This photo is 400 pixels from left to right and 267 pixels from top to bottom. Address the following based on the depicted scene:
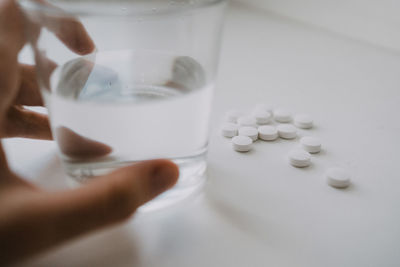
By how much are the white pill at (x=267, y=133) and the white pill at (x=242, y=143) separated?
27mm

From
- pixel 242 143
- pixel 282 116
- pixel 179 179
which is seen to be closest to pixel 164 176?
pixel 179 179

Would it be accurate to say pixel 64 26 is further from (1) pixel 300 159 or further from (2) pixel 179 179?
(1) pixel 300 159

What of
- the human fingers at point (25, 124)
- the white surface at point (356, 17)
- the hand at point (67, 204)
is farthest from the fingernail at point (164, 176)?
the white surface at point (356, 17)

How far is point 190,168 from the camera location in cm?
47

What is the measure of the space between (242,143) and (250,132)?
34 millimetres

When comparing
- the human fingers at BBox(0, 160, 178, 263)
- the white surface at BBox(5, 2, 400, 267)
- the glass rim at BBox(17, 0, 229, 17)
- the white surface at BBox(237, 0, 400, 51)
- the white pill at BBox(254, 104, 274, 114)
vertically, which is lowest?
the white surface at BBox(5, 2, 400, 267)

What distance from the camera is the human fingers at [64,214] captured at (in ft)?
1.18

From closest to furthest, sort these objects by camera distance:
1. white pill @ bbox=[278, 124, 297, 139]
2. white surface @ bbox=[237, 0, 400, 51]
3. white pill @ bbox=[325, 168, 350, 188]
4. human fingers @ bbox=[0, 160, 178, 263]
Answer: human fingers @ bbox=[0, 160, 178, 263] → white pill @ bbox=[325, 168, 350, 188] → white pill @ bbox=[278, 124, 297, 139] → white surface @ bbox=[237, 0, 400, 51]

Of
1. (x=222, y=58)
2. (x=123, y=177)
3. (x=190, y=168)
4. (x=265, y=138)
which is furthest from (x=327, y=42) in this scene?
(x=123, y=177)

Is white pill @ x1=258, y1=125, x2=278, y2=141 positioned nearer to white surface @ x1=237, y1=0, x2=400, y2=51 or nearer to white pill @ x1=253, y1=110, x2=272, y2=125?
white pill @ x1=253, y1=110, x2=272, y2=125

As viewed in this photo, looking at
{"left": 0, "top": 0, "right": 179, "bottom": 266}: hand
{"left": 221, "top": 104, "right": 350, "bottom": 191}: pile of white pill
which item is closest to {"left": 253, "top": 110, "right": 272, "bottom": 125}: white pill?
{"left": 221, "top": 104, "right": 350, "bottom": 191}: pile of white pill

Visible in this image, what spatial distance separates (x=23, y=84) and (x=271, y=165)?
0.32m

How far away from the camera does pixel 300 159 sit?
0.55 m

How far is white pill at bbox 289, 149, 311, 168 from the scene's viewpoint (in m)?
0.55
